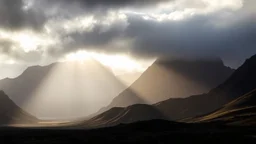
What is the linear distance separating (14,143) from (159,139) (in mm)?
47654

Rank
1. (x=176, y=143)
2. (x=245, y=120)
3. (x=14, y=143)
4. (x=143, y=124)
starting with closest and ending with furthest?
1. (x=176, y=143)
2. (x=14, y=143)
3. (x=143, y=124)
4. (x=245, y=120)

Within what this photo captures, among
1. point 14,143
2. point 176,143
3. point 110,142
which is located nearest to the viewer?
point 176,143

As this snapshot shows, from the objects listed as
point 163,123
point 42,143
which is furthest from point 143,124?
point 42,143

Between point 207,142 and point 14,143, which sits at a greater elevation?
point 14,143

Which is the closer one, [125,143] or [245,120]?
[125,143]

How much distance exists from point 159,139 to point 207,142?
1614cm

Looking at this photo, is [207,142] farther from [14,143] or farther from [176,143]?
[14,143]

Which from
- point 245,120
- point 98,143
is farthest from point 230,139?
point 245,120

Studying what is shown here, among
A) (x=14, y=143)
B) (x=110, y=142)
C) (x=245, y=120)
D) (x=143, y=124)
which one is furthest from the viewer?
(x=245, y=120)

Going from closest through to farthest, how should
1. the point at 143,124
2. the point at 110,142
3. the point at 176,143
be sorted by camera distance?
the point at 176,143 < the point at 110,142 < the point at 143,124

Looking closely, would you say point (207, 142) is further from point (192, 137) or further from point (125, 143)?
point (125, 143)

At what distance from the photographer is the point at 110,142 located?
326 feet

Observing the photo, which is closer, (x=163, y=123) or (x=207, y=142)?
Answer: (x=207, y=142)

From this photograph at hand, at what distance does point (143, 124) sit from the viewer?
503 feet
